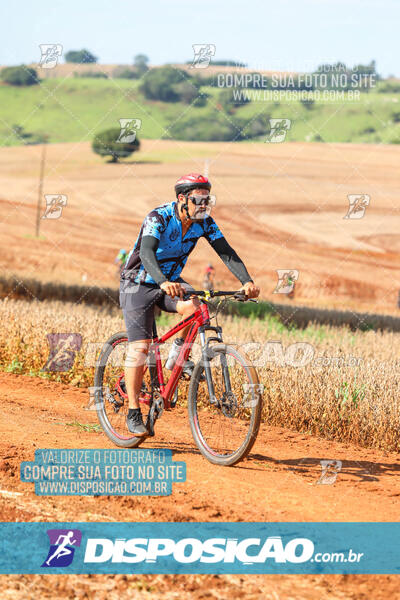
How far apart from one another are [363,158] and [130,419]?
75.7 meters

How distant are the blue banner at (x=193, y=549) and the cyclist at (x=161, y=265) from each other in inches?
70.9

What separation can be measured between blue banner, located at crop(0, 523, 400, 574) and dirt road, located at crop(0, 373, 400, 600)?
0.45ft

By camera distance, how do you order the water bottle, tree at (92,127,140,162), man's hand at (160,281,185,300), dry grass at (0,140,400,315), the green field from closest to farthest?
man's hand at (160,281,185,300)
the water bottle
dry grass at (0,140,400,315)
tree at (92,127,140,162)
the green field

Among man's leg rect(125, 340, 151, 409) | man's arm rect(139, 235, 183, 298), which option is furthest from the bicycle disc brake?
man's arm rect(139, 235, 183, 298)

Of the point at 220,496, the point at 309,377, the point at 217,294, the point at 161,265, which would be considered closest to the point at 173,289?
the point at 217,294

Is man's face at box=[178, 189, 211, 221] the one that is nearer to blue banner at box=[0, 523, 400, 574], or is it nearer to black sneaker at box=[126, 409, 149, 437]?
black sneaker at box=[126, 409, 149, 437]

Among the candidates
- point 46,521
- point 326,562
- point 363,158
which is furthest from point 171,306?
point 363,158

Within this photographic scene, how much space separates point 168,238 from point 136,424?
1623mm

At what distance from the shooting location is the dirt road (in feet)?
14.6

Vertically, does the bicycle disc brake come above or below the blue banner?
above

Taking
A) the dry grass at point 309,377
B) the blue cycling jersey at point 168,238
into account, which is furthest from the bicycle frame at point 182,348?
the dry grass at point 309,377

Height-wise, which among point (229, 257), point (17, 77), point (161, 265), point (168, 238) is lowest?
point (161, 265)

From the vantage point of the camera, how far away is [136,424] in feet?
22.5

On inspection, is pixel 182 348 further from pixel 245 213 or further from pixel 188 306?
pixel 245 213
